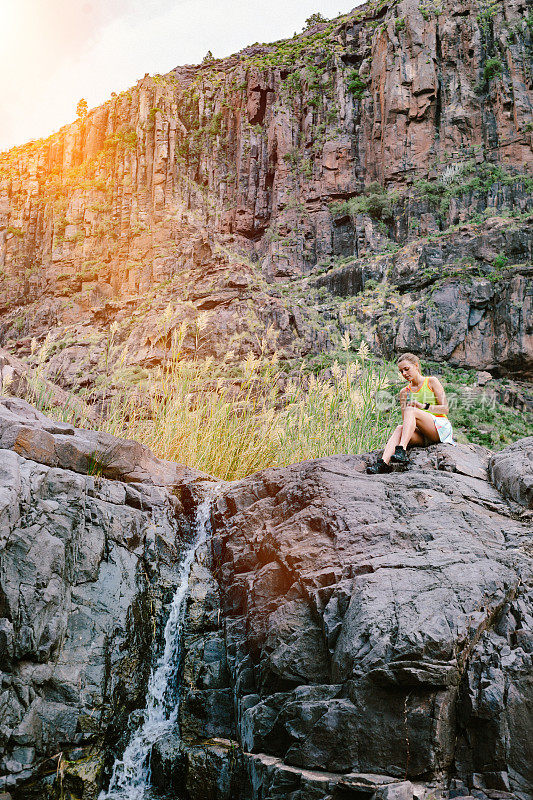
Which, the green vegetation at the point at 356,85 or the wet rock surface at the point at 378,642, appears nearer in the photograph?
the wet rock surface at the point at 378,642

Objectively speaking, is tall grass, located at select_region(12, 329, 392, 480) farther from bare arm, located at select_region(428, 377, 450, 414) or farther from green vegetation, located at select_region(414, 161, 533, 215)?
green vegetation, located at select_region(414, 161, 533, 215)

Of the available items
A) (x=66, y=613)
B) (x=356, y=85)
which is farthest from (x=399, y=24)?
(x=66, y=613)

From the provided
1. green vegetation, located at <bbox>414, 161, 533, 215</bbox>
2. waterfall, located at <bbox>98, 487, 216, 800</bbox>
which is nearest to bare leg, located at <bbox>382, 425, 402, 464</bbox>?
waterfall, located at <bbox>98, 487, 216, 800</bbox>

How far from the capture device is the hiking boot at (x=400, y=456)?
14.0 feet

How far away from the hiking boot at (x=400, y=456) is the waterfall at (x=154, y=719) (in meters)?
1.77

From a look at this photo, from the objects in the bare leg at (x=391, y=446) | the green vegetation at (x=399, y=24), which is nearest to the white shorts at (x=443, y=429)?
the bare leg at (x=391, y=446)

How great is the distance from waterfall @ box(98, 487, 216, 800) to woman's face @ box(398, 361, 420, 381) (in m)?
2.53

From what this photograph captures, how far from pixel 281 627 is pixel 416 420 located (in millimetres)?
2269

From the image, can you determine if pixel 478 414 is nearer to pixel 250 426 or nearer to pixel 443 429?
pixel 250 426

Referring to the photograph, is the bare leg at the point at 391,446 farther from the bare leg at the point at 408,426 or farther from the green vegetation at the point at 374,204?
Answer: the green vegetation at the point at 374,204

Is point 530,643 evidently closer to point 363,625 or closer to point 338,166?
point 363,625

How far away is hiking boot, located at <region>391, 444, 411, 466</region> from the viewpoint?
14.0 feet

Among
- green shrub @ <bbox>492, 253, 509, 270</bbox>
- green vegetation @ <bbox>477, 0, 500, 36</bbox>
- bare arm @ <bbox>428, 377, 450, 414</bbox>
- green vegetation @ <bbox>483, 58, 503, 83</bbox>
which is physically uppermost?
green vegetation @ <bbox>477, 0, 500, 36</bbox>

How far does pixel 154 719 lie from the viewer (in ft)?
11.0
